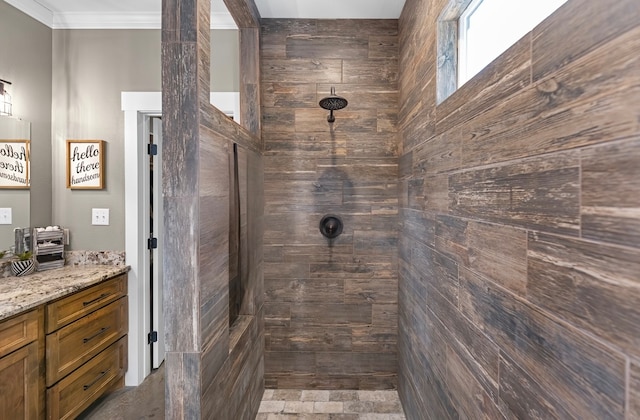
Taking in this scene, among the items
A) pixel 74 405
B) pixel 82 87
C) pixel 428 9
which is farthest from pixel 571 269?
pixel 82 87

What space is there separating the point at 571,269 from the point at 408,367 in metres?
1.72

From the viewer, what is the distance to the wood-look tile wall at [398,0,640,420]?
0.54 meters

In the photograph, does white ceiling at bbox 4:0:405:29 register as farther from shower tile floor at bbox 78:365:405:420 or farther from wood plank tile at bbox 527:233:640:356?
shower tile floor at bbox 78:365:405:420

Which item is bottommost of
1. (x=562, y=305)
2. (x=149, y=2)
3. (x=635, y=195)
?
(x=562, y=305)

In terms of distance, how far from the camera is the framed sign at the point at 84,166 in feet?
8.33

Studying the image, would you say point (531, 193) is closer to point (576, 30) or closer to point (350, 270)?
point (576, 30)

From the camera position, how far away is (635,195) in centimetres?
52

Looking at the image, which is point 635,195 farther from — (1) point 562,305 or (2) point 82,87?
(2) point 82,87

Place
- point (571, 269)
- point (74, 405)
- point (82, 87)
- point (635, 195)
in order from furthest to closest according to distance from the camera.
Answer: point (82, 87)
point (74, 405)
point (571, 269)
point (635, 195)

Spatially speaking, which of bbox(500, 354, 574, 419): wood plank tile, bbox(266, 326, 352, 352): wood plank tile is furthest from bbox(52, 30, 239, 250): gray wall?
bbox(500, 354, 574, 419): wood plank tile

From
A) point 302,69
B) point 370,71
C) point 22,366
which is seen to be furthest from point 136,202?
point 370,71

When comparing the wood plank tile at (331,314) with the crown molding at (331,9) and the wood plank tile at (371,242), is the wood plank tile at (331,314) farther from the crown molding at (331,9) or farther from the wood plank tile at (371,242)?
the crown molding at (331,9)

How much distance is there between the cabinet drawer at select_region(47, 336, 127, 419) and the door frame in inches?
3.9

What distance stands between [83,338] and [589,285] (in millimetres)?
2728
